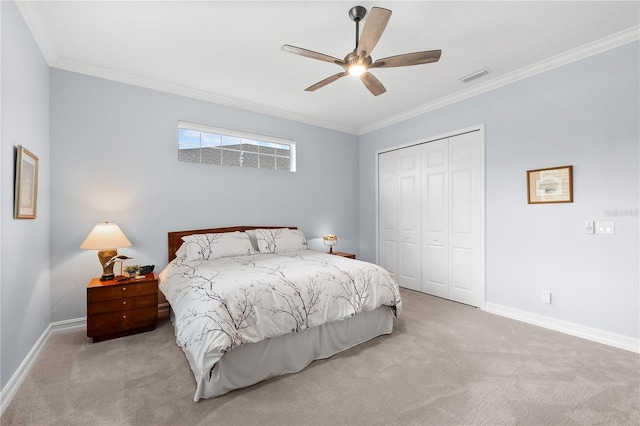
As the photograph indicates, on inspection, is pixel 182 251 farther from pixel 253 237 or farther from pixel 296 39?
pixel 296 39

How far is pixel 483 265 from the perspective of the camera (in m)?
3.58

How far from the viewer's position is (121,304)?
9.12ft

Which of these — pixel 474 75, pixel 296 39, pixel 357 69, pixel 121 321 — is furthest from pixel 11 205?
pixel 474 75

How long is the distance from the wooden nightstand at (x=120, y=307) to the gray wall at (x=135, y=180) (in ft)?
1.82

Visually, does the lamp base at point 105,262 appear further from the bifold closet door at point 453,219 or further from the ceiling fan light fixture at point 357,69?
the bifold closet door at point 453,219

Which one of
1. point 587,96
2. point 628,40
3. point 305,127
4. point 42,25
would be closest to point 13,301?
point 42,25

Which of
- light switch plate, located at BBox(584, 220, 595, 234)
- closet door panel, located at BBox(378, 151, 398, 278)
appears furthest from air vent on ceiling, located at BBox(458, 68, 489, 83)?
light switch plate, located at BBox(584, 220, 595, 234)

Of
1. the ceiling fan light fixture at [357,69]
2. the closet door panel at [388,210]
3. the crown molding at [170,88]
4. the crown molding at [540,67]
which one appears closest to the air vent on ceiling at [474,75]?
the crown molding at [540,67]

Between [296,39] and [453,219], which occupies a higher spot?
[296,39]

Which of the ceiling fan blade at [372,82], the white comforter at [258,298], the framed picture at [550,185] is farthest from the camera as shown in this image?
the framed picture at [550,185]

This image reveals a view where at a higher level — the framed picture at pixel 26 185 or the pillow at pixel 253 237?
the framed picture at pixel 26 185

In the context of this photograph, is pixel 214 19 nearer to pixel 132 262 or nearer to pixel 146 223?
pixel 146 223

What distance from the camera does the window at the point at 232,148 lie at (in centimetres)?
374

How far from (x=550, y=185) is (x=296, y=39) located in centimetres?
292
